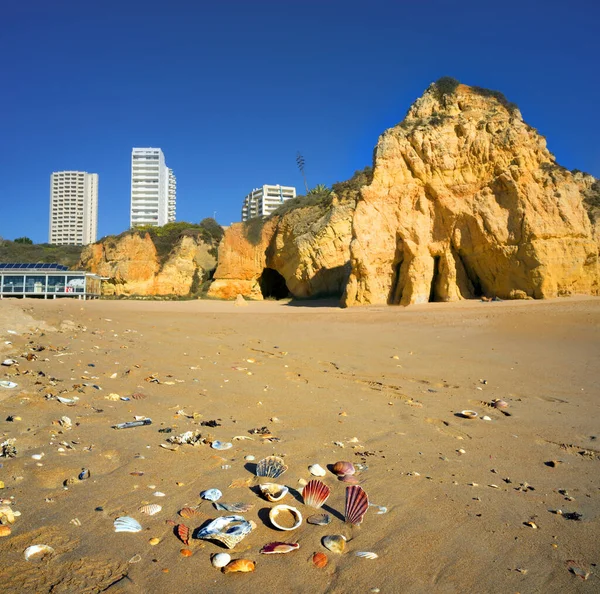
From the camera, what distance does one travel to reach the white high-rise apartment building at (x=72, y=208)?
107625 millimetres

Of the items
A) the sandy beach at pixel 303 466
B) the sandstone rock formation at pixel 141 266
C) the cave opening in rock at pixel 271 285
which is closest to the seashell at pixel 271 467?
the sandy beach at pixel 303 466

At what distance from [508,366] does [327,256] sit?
17.6 meters

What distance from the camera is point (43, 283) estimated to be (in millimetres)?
27297

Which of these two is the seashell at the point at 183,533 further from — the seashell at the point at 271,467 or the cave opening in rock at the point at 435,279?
the cave opening in rock at the point at 435,279

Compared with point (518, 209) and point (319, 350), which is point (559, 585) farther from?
point (518, 209)

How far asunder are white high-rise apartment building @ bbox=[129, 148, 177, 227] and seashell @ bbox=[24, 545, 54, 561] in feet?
339

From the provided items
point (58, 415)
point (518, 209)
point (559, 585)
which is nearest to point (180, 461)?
point (58, 415)

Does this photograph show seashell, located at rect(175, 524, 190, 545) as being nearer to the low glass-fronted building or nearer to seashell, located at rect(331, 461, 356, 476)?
seashell, located at rect(331, 461, 356, 476)

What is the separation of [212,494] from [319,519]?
0.57 m

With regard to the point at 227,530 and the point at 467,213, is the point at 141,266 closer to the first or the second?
the point at 467,213

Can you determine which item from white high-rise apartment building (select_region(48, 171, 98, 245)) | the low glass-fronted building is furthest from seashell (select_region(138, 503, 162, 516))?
white high-rise apartment building (select_region(48, 171, 98, 245))

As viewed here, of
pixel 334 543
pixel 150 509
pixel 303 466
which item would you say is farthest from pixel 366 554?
pixel 150 509

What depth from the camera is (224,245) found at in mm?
28766

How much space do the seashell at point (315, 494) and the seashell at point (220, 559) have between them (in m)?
0.58
